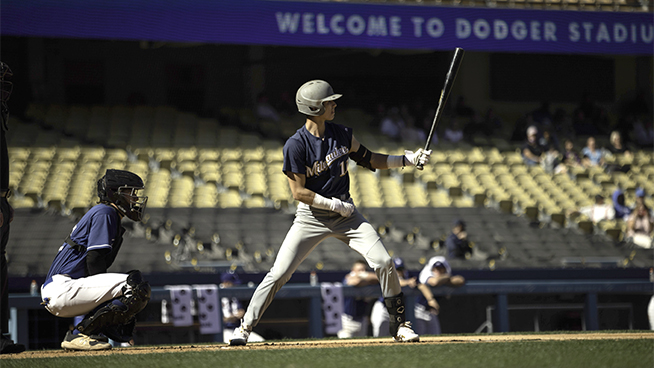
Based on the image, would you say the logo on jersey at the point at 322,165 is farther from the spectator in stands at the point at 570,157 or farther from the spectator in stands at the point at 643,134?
the spectator in stands at the point at 643,134

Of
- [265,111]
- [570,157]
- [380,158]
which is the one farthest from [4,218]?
[570,157]

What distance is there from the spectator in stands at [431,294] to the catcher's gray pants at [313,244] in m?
3.42

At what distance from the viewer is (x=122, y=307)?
15.9ft

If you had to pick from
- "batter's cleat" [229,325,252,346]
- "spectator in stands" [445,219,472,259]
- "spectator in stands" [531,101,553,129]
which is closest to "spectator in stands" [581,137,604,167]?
"spectator in stands" [531,101,553,129]

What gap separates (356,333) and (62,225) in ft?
16.8

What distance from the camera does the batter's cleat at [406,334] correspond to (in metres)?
5.07

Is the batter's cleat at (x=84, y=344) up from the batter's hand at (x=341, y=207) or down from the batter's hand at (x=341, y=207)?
Result: down

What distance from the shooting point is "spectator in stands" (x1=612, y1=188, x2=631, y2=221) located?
1340cm

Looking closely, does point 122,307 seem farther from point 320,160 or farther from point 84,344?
point 320,160

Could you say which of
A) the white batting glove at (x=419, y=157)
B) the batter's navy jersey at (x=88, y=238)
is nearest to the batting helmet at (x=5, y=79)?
the batter's navy jersey at (x=88, y=238)

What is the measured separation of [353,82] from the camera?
18.9 meters

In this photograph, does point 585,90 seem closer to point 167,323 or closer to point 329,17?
point 329,17

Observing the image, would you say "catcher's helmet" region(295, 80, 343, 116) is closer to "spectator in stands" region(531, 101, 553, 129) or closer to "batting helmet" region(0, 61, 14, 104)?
"batting helmet" region(0, 61, 14, 104)

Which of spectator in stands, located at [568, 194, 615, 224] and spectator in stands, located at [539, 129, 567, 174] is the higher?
spectator in stands, located at [539, 129, 567, 174]
